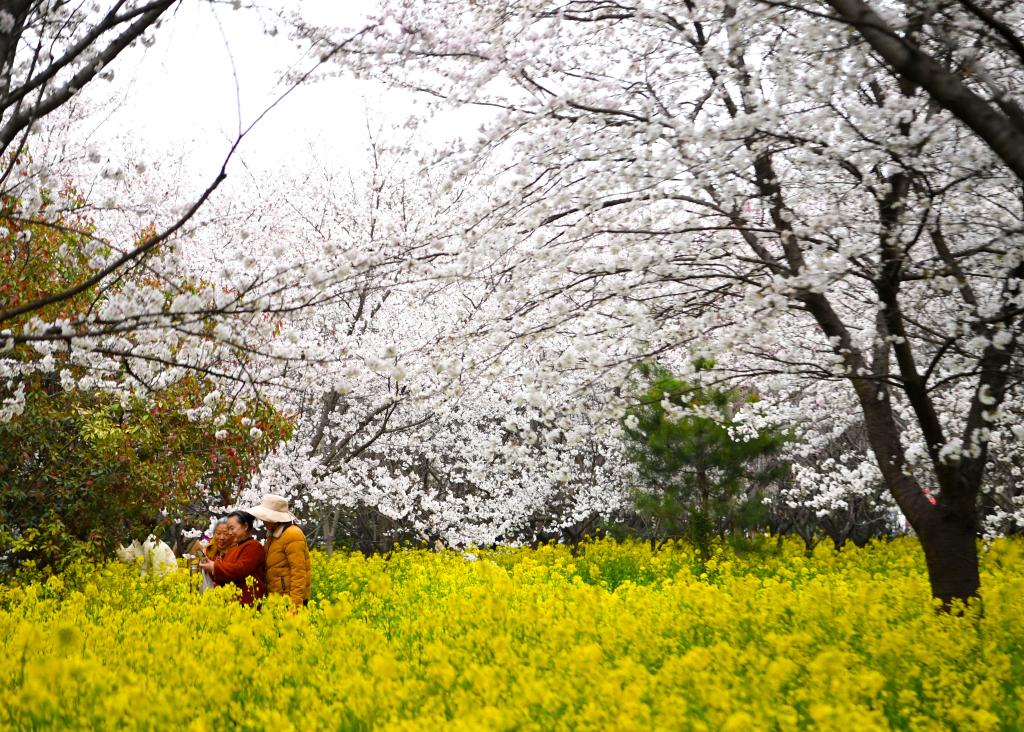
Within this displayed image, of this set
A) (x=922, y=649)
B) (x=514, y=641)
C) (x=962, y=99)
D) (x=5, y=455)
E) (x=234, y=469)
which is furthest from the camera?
(x=234, y=469)

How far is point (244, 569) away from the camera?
7.06 m

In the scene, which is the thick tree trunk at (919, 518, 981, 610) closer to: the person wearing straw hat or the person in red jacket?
the person wearing straw hat

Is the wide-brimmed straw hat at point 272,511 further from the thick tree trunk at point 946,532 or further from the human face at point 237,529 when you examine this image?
the thick tree trunk at point 946,532

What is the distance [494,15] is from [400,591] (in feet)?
17.6

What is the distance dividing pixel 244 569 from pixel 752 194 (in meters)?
4.83

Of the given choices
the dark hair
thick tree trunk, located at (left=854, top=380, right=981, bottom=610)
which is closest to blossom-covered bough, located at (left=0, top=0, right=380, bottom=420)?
the dark hair

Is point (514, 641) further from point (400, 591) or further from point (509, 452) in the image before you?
point (400, 591)

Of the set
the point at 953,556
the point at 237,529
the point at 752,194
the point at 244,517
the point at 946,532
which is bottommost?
the point at 237,529

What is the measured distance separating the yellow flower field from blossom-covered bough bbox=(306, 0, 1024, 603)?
129cm

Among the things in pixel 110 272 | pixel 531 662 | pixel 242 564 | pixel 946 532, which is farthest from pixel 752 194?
pixel 242 564

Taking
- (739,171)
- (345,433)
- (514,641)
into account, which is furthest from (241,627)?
(345,433)

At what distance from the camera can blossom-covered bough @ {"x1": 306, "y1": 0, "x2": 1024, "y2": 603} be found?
18.1 feet

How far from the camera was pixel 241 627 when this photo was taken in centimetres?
498

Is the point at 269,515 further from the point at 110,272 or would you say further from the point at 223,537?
the point at 110,272
